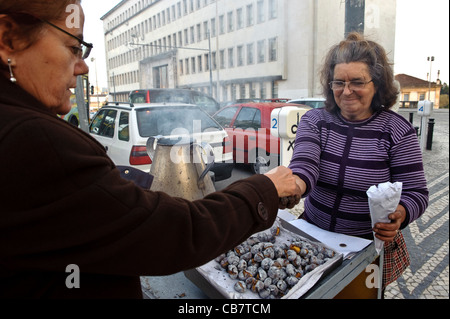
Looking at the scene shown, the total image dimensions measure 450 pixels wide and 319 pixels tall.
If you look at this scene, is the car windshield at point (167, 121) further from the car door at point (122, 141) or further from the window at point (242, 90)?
the window at point (242, 90)

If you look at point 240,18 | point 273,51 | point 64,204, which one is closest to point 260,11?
point 240,18

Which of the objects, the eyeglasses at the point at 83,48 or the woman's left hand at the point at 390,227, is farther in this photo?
the woman's left hand at the point at 390,227

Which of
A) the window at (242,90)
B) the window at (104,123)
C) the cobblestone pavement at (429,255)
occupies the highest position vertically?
the window at (242,90)

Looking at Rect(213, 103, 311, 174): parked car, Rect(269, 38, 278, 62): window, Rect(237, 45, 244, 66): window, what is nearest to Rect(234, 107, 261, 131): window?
Rect(213, 103, 311, 174): parked car

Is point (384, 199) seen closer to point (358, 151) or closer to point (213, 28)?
point (358, 151)

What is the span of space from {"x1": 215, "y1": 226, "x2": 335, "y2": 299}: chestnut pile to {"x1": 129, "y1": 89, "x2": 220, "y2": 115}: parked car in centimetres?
1041

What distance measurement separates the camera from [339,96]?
1.62 meters

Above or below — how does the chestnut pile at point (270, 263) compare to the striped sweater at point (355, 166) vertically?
below

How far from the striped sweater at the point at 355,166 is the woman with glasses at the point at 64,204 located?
0.94 m

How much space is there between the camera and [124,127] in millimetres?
4492

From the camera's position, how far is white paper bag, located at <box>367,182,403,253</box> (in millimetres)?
1246

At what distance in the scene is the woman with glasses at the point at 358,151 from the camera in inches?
58.2

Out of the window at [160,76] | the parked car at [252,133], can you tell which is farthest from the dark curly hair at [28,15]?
the window at [160,76]
